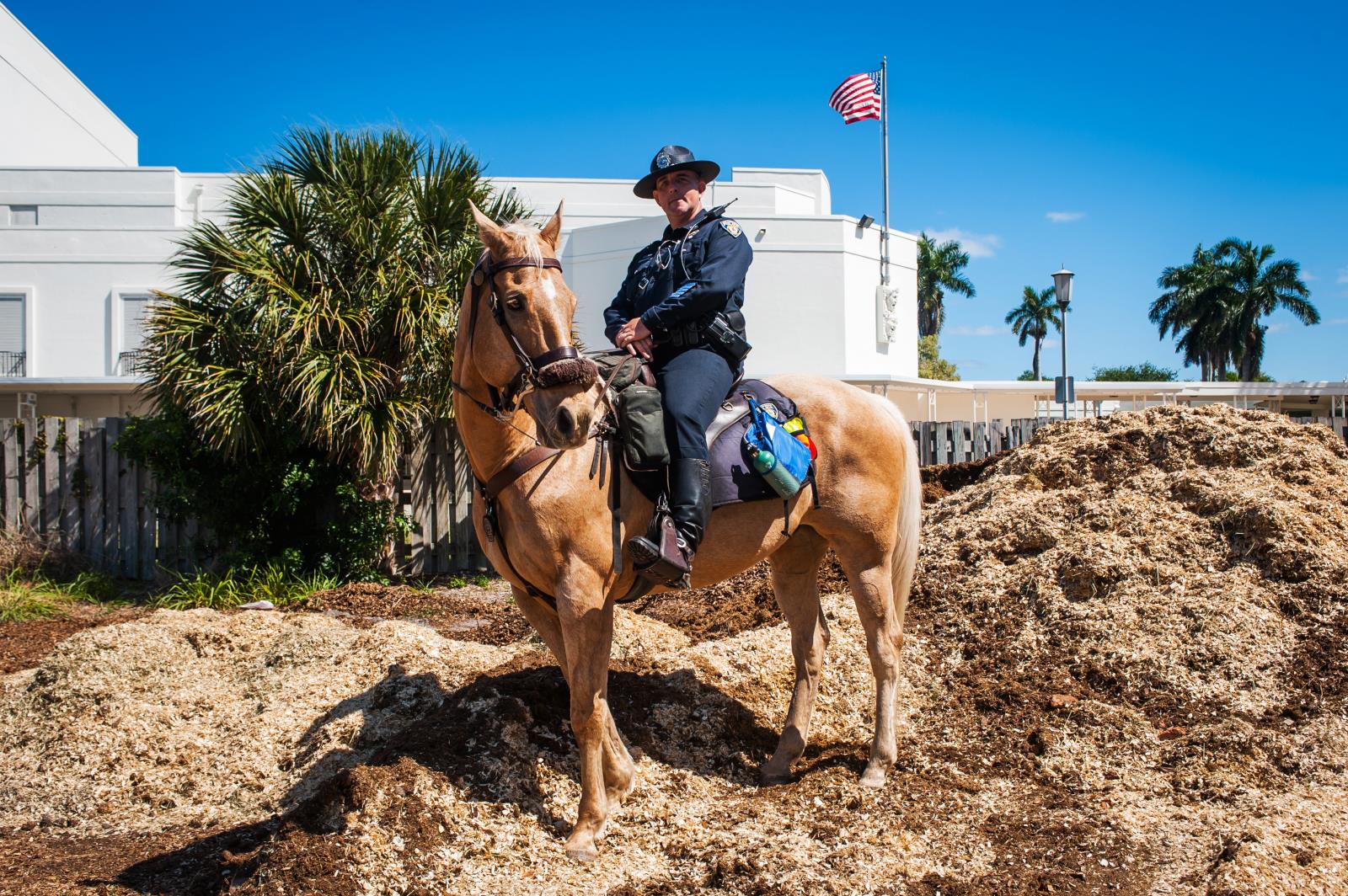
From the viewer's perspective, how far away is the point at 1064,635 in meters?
5.86

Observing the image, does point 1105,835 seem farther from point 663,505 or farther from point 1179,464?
point 1179,464

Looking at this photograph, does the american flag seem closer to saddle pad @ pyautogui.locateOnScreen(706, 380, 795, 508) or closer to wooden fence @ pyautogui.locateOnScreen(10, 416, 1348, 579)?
wooden fence @ pyautogui.locateOnScreen(10, 416, 1348, 579)

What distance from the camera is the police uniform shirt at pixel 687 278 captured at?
4.17 metres

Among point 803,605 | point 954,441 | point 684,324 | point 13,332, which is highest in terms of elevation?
point 13,332

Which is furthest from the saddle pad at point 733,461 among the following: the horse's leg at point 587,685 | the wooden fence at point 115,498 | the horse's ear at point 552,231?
the wooden fence at point 115,498

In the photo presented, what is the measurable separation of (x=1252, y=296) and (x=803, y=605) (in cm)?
6543

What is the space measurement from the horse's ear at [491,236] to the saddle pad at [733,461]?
4.35ft

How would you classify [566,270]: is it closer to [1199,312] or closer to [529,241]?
[529,241]

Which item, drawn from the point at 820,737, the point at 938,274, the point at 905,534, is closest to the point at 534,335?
the point at 905,534

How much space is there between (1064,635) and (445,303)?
6.77 meters

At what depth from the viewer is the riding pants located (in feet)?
13.6

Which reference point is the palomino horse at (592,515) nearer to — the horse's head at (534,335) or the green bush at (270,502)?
the horse's head at (534,335)

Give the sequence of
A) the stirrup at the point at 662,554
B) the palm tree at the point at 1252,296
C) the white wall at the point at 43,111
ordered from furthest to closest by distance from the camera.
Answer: the palm tree at the point at 1252,296
the white wall at the point at 43,111
the stirrup at the point at 662,554

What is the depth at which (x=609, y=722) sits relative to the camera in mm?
4297
